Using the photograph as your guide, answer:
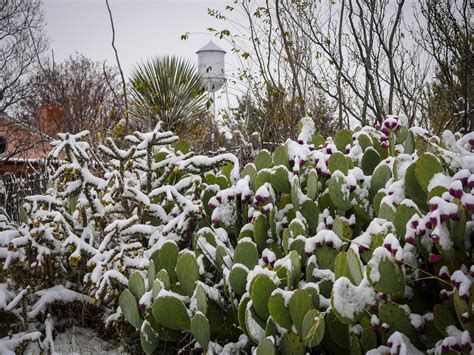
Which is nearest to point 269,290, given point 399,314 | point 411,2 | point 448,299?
point 399,314

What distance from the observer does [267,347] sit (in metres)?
2.27

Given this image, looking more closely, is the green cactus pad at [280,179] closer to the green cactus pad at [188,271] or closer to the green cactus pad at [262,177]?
the green cactus pad at [262,177]

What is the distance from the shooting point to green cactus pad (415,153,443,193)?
2.26m

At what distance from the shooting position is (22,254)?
364 cm

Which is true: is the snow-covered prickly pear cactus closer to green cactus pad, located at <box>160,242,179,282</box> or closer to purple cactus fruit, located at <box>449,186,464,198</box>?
purple cactus fruit, located at <box>449,186,464,198</box>

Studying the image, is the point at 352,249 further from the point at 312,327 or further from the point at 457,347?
the point at 457,347

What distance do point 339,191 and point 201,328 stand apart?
2.93 feet

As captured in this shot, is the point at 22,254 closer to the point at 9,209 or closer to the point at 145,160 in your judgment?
the point at 145,160

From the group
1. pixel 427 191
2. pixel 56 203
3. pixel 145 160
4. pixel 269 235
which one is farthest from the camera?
pixel 145 160

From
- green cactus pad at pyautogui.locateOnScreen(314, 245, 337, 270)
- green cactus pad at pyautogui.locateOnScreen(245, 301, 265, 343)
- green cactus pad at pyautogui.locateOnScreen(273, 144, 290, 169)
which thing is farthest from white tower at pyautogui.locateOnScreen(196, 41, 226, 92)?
green cactus pad at pyautogui.locateOnScreen(245, 301, 265, 343)

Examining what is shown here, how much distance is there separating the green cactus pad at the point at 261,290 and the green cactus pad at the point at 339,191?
567mm

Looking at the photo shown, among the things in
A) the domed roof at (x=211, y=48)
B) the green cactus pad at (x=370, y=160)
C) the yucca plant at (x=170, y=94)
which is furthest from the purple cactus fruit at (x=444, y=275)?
the domed roof at (x=211, y=48)

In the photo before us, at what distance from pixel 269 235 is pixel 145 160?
1229mm

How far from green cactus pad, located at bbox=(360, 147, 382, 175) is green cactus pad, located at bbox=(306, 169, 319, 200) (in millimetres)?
349
